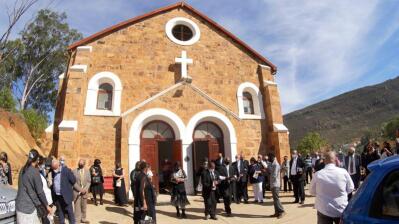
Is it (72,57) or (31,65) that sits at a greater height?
(31,65)

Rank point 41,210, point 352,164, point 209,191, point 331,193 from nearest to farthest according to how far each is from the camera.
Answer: point 331,193 < point 41,210 < point 209,191 < point 352,164

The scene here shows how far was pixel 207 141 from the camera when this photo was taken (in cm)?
1554

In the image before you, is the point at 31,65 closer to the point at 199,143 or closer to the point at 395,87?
the point at 199,143

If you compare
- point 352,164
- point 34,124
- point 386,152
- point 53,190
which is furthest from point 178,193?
point 34,124

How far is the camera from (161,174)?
14688 mm

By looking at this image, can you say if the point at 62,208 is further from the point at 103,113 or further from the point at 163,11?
the point at 163,11

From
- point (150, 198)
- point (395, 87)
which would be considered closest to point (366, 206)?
point (150, 198)

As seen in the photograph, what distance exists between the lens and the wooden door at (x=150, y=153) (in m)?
14.5

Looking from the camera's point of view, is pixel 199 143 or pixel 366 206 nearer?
pixel 366 206

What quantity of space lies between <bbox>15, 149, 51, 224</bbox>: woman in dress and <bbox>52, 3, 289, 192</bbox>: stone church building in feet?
24.9

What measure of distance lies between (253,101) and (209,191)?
23.2 ft

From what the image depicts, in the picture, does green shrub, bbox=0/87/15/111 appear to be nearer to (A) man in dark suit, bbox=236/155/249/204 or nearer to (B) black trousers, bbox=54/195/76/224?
(A) man in dark suit, bbox=236/155/249/204

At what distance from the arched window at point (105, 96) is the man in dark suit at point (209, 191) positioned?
228 inches

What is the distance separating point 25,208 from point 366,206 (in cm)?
463
